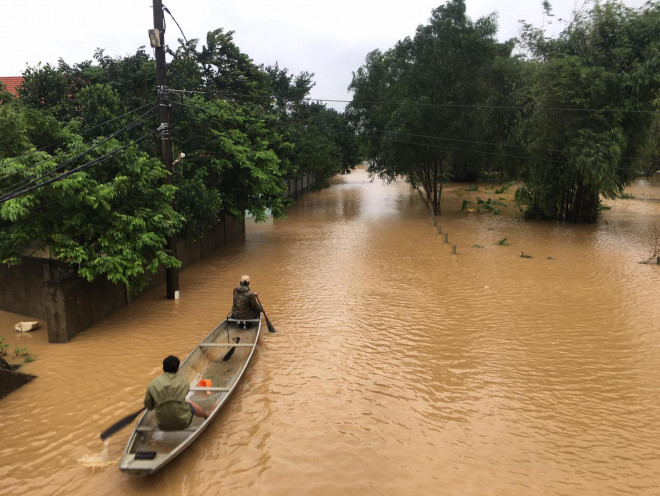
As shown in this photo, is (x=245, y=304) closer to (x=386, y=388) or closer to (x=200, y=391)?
(x=200, y=391)

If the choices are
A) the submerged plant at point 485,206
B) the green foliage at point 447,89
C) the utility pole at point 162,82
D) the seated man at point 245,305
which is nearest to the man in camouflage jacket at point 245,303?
the seated man at point 245,305

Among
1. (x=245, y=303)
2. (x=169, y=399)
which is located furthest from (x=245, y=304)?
(x=169, y=399)

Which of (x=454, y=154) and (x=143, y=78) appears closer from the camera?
(x=143, y=78)

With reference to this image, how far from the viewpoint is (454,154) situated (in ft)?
99.6

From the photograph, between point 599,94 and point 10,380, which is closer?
point 10,380

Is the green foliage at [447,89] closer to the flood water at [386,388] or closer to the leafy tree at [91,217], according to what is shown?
the flood water at [386,388]

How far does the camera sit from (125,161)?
12.0 metres

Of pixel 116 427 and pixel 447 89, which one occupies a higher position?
pixel 447 89

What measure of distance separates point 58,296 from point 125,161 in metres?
3.86

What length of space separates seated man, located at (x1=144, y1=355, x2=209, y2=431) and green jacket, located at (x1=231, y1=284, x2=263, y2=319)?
4381 millimetres

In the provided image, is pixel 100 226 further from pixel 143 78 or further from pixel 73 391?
pixel 143 78

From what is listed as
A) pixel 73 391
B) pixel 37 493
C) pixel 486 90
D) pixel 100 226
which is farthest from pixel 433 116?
pixel 37 493

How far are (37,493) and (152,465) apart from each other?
1.64 meters

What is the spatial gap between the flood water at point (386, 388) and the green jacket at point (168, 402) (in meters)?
0.58
